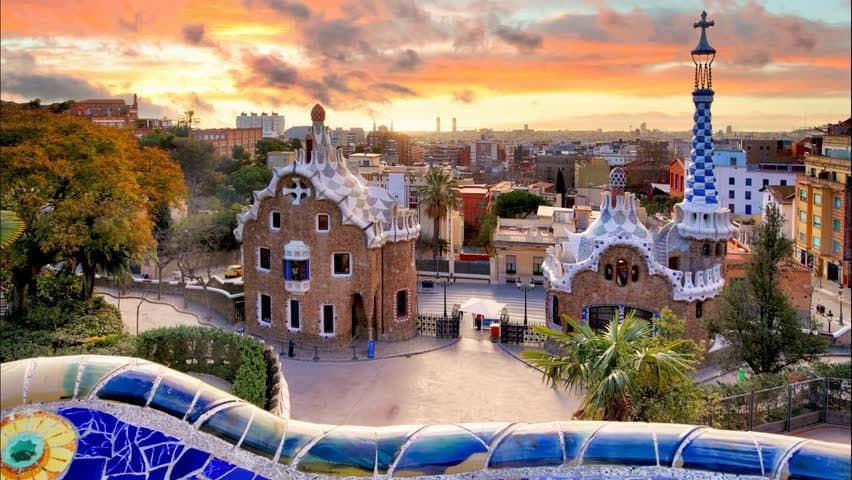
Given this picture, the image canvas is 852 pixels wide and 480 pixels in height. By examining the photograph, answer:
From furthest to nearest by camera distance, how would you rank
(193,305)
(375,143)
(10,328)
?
(375,143), (193,305), (10,328)

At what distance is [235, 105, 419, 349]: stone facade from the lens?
98.5 feet

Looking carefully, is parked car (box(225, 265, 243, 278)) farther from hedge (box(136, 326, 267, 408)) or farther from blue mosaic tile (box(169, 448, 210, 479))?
blue mosaic tile (box(169, 448, 210, 479))

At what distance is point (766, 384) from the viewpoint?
64.6ft

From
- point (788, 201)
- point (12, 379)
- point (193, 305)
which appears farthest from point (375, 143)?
point (12, 379)

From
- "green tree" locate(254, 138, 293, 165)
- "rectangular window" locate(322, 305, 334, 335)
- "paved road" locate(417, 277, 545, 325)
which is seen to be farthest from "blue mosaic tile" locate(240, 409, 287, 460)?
"green tree" locate(254, 138, 293, 165)

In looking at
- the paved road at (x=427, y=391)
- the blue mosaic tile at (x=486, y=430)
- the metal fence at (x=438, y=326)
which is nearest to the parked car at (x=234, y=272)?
the metal fence at (x=438, y=326)

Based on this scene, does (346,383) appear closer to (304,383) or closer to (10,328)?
(304,383)

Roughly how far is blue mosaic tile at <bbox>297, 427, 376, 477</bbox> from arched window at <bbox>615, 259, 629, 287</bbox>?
18.9 metres

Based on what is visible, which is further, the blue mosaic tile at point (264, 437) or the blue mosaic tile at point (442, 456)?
the blue mosaic tile at point (264, 437)

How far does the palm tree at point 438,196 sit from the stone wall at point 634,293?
22.6m

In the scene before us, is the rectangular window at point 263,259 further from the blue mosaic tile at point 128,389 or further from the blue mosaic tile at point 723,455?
the blue mosaic tile at point 723,455

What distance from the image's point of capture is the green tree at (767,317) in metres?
22.8

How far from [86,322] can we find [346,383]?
8.58m

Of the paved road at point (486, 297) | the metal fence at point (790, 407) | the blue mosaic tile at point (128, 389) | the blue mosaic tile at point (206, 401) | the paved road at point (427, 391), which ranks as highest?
the blue mosaic tile at point (128, 389)
